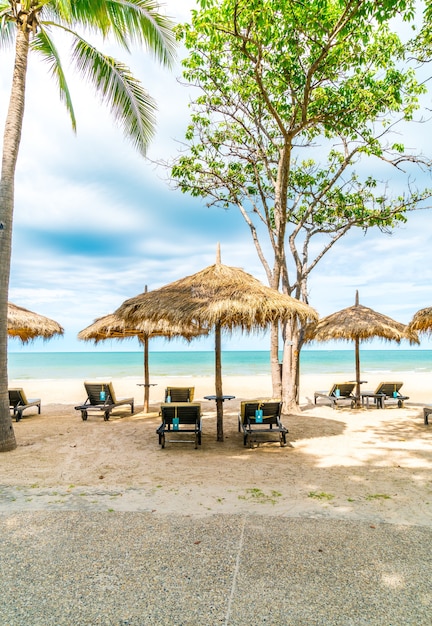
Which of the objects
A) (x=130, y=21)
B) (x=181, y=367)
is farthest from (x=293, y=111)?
(x=181, y=367)

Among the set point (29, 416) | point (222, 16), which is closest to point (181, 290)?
point (222, 16)

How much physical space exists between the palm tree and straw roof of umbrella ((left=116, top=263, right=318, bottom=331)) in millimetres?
2279

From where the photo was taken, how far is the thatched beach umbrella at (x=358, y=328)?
1056 cm

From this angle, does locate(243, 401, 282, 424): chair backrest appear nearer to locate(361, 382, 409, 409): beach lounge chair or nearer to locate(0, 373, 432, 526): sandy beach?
locate(0, 373, 432, 526): sandy beach

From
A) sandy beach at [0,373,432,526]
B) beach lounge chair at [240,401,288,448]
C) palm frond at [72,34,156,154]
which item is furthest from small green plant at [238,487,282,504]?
palm frond at [72,34,156,154]

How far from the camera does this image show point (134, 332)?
10016 millimetres

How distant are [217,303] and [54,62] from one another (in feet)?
19.8

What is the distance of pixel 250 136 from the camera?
35.4ft

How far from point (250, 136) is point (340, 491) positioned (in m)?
9.61

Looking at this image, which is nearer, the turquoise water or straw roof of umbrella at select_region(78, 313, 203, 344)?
straw roof of umbrella at select_region(78, 313, 203, 344)

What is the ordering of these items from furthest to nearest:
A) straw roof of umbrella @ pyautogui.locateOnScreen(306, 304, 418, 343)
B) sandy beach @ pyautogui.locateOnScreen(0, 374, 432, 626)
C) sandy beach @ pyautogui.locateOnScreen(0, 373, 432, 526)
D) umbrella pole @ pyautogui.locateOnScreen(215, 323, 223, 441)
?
straw roof of umbrella @ pyautogui.locateOnScreen(306, 304, 418, 343)
umbrella pole @ pyautogui.locateOnScreen(215, 323, 223, 441)
sandy beach @ pyautogui.locateOnScreen(0, 373, 432, 526)
sandy beach @ pyautogui.locateOnScreen(0, 374, 432, 626)

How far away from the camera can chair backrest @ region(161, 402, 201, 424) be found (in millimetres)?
6238

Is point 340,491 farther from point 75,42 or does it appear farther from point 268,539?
point 75,42

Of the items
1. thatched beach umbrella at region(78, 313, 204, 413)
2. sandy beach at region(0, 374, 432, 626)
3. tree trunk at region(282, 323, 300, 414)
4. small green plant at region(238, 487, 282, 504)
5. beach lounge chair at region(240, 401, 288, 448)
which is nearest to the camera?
sandy beach at region(0, 374, 432, 626)
